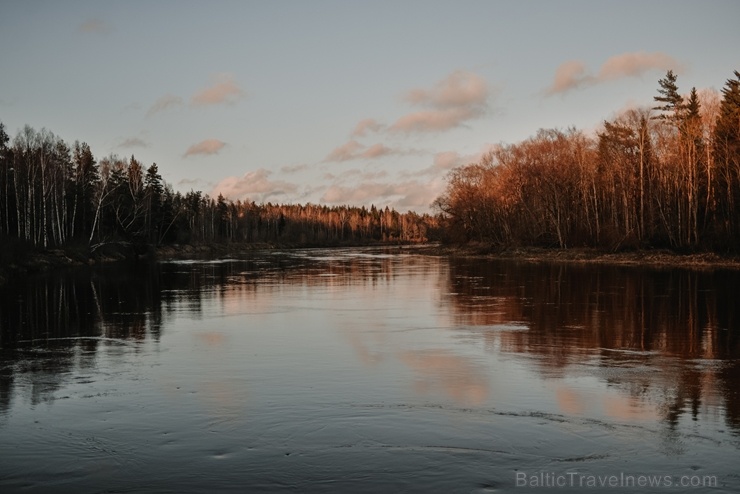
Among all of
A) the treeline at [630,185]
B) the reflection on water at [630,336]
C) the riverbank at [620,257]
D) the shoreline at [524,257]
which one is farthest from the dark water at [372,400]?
the treeline at [630,185]

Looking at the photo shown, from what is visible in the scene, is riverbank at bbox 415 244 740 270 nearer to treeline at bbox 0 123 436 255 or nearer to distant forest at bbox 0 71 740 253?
distant forest at bbox 0 71 740 253

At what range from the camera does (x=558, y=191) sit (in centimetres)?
7350

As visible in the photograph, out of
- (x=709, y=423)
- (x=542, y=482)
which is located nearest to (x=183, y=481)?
(x=542, y=482)

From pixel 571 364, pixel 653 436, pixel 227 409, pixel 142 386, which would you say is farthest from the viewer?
pixel 571 364

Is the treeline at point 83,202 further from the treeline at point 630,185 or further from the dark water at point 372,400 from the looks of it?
the treeline at point 630,185

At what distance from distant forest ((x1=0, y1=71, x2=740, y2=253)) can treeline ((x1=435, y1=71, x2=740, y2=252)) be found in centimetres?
14

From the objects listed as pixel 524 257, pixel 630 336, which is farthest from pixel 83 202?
pixel 630 336

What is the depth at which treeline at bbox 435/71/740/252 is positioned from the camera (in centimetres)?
5459

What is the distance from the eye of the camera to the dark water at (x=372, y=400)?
7.06 meters

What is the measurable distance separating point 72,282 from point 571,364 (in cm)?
3223

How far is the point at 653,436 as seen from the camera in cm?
828

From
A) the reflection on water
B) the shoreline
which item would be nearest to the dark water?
the reflection on water

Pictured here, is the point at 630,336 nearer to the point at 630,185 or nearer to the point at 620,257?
the point at 620,257

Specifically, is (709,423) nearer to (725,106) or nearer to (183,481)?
(183,481)
